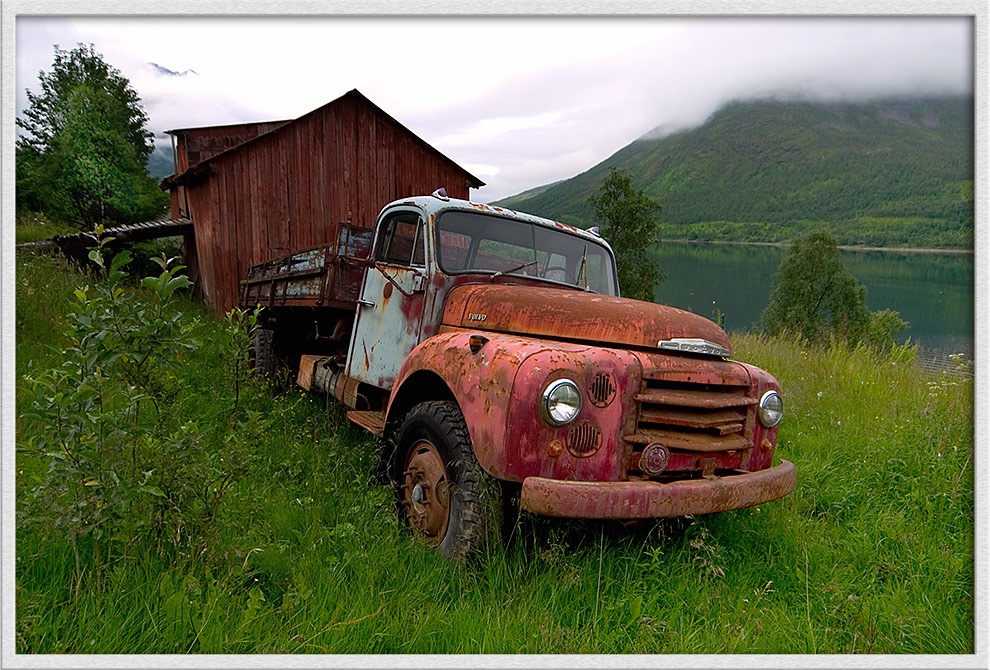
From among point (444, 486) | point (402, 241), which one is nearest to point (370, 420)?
point (444, 486)

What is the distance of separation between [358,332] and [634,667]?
3028 millimetres

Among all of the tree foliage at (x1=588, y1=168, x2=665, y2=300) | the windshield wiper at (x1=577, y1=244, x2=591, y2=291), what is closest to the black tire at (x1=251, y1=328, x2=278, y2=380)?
the windshield wiper at (x1=577, y1=244, x2=591, y2=291)

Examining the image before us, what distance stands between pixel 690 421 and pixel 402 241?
7.89 ft

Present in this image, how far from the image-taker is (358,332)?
4031mm

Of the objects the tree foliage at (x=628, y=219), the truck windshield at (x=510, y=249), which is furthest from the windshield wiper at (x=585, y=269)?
the tree foliage at (x=628, y=219)

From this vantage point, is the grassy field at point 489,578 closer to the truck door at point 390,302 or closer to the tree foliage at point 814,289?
the truck door at point 390,302

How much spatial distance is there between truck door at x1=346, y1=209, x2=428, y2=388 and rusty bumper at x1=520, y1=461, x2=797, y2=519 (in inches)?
64.6

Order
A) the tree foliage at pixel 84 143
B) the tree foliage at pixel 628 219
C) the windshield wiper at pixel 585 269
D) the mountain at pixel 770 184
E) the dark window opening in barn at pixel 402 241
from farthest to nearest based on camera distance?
1. the tree foliage at pixel 628 219
2. the mountain at pixel 770 184
3. the windshield wiper at pixel 585 269
4. the dark window opening in barn at pixel 402 241
5. the tree foliage at pixel 84 143

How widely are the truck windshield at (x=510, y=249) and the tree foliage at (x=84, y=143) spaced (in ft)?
6.82

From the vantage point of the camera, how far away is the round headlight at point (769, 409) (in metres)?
2.55

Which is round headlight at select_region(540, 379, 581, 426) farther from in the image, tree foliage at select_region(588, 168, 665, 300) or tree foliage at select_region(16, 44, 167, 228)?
tree foliage at select_region(588, 168, 665, 300)

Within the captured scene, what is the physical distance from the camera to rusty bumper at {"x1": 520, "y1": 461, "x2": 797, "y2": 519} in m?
1.96
